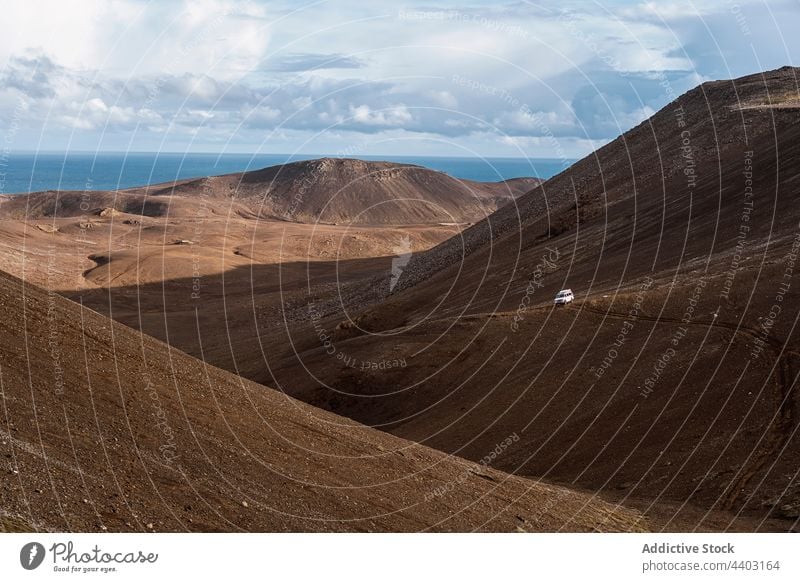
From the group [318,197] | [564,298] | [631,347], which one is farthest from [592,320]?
[318,197]

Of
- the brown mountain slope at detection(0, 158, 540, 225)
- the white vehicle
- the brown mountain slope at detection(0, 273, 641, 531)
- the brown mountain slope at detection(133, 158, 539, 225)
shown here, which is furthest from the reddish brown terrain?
the brown mountain slope at detection(133, 158, 539, 225)

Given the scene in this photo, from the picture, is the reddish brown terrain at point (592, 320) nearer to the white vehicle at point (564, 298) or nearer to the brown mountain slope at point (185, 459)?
the white vehicle at point (564, 298)

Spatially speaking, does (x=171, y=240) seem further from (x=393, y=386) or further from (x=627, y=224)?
(x=393, y=386)

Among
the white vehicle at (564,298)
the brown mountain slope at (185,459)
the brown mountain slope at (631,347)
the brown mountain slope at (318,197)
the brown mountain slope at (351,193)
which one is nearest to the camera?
the brown mountain slope at (185,459)

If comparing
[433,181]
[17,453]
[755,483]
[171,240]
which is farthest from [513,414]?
[433,181]

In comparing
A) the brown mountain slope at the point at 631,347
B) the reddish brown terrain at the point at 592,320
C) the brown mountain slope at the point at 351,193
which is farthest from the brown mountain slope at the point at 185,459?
the brown mountain slope at the point at 351,193

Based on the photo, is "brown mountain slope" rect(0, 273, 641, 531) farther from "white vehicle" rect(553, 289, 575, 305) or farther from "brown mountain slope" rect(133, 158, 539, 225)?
"brown mountain slope" rect(133, 158, 539, 225)

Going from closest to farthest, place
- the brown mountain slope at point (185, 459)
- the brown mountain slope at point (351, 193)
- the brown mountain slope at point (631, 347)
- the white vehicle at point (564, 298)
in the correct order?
the brown mountain slope at point (185, 459)
the brown mountain slope at point (631, 347)
the white vehicle at point (564, 298)
the brown mountain slope at point (351, 193)
